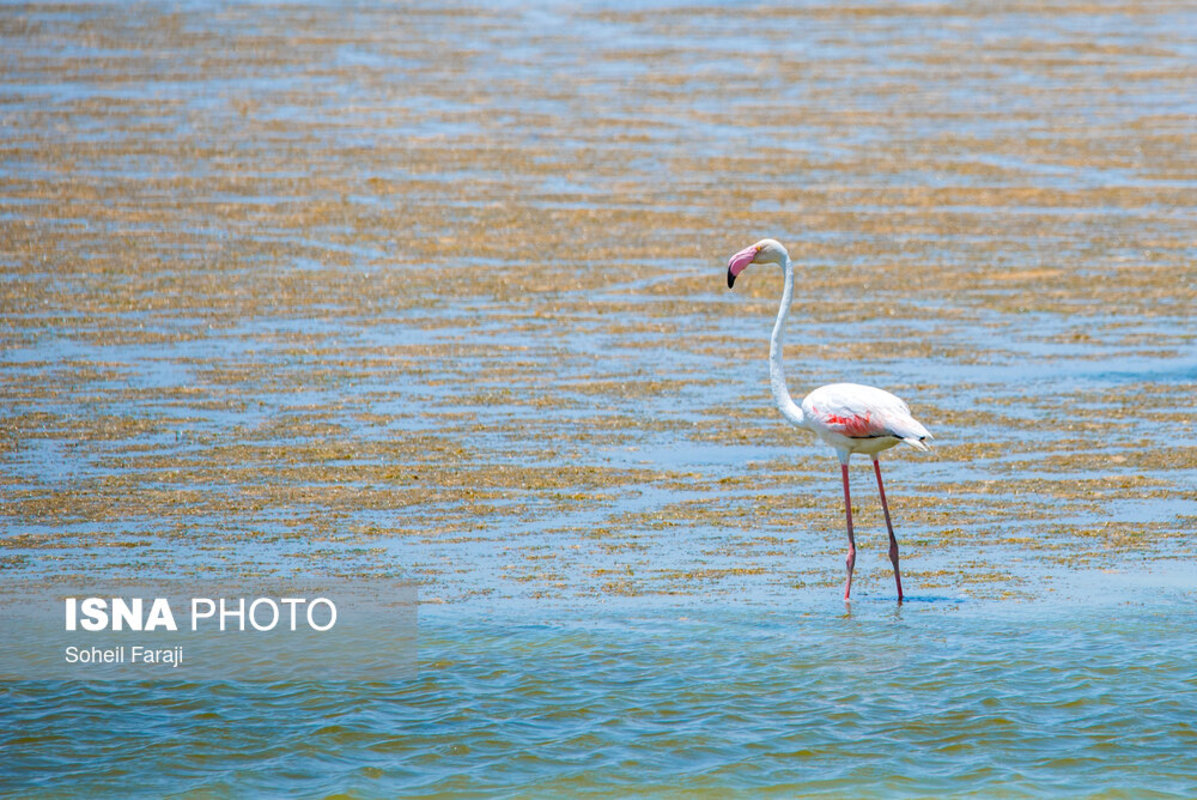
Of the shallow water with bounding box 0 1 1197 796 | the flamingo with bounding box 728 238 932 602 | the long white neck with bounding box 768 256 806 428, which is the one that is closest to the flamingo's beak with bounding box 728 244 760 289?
the flamingo with bounding box 728 238 932 602

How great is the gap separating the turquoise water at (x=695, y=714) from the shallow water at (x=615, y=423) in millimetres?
23

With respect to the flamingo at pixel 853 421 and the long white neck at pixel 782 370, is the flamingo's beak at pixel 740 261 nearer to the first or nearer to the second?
the flamingo at pixel 853 421

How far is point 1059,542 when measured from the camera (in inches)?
377

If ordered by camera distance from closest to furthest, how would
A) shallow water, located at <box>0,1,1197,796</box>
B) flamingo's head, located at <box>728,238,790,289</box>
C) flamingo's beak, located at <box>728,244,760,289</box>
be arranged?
shallow water, located at <box>0,1,1197,796</box> → flamingo's beak, located at <box>728,244,760,289</box> → flamingo's head, located at <box>728,238,790,289</box>

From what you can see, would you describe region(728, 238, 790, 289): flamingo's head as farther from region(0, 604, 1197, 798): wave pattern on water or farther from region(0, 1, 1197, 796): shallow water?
region(0, 604, 1197, 798): wave pattern on water

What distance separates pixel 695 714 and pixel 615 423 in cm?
505

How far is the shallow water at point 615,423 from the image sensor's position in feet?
24.1

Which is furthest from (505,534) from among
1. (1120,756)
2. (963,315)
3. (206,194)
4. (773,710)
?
(206,194)

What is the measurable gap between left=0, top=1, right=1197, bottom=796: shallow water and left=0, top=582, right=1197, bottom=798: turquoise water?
0.07ft

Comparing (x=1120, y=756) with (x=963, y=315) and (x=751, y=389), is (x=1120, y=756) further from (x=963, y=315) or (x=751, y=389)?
(x=963, y=315)

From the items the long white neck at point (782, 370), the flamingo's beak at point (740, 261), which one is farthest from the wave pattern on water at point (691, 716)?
the flamingo's beak at point (740, 261)

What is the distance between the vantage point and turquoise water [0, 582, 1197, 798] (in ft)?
22.6

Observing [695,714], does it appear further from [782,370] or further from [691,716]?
[782,370]

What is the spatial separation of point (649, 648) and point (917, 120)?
20518mm
